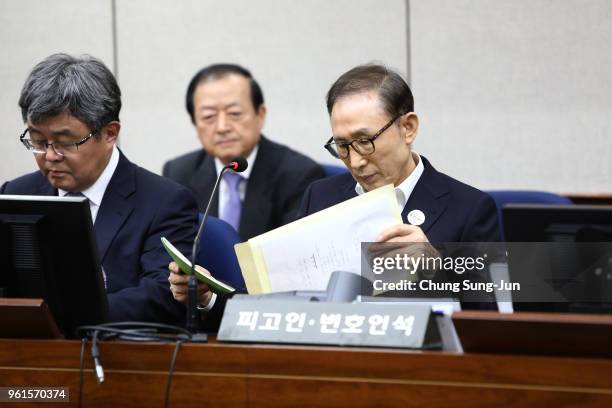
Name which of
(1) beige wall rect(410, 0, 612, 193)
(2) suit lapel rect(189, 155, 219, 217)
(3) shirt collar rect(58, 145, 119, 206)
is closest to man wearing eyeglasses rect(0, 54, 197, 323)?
(3) shirt collar rect(58, 145, 119, 206)

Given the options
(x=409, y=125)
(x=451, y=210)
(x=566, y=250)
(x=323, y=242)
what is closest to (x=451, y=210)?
(x=451, y=210)

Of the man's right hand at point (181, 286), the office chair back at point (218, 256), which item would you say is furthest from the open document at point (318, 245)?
the office chair back at point (218, 256)

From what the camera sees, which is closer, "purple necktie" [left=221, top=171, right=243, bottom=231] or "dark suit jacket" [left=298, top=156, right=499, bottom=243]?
"dark suit jacket" [left=298, top=156, right=499, bottom=243]

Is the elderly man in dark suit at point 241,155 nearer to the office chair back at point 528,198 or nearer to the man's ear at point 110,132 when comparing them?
the office chair back at point 528,198

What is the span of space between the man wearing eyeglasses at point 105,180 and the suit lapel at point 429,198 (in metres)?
0.61

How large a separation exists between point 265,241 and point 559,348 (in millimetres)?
741

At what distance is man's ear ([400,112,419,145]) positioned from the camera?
2.60m

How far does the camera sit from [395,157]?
2.58 metres

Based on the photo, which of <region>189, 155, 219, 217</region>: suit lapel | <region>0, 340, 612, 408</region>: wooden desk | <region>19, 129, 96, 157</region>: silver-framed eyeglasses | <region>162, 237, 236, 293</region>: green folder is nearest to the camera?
<region>0, 340, 612, 408</region>: wooden desk

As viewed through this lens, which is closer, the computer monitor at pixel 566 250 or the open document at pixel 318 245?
the computer monitor at pixel 566 250

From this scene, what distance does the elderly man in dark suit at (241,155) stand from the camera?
420cm

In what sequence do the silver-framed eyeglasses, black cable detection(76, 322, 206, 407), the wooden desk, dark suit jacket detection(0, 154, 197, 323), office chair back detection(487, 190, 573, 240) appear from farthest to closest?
office chair back detection(487, 190, 573, 240)
the silver-framed eyeglasses
dark suit jacket detection(0, 154, 197, 323)
black cable detection(76, 322, 206, 407)
the wooden desk

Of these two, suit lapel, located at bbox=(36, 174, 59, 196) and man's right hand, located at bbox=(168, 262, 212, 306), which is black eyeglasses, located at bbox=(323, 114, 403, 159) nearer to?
man's right hand, located at bbox=(168, 262, 212, 306)

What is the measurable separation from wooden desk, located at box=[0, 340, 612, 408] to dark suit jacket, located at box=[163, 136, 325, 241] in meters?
2.12
